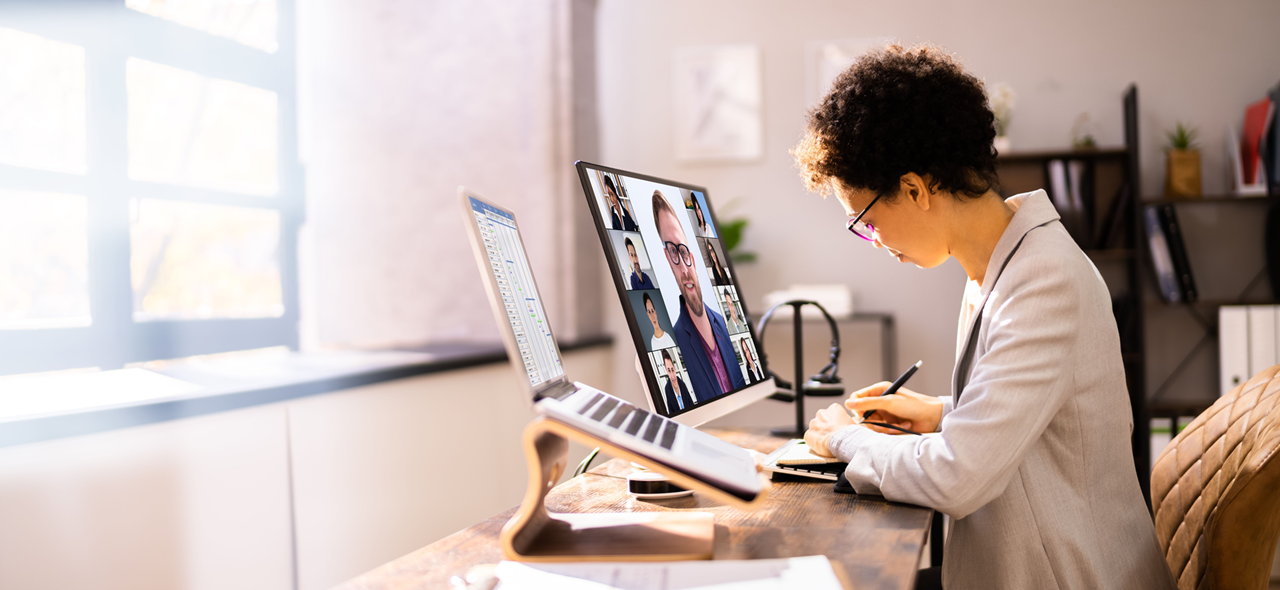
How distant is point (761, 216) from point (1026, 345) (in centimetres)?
251

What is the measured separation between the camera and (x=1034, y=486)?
102 centimetres

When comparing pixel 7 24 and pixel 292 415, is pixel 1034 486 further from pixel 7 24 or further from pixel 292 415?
pixel 7 24

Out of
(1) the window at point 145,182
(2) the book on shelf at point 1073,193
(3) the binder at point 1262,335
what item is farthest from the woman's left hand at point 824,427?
(3) the binder at point 1262,335

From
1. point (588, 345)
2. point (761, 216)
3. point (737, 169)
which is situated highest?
point (737, 169)

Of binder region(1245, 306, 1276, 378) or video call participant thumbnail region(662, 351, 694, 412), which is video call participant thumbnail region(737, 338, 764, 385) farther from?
binder region(1245, 306, 1276, 378)

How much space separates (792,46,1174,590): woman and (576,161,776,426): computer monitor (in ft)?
0.63

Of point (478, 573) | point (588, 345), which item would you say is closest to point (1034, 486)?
point (478, 573)

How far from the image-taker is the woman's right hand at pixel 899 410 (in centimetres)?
127

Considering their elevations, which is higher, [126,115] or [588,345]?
[126,115]

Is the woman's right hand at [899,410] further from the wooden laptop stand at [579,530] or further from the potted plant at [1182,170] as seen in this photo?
the potted plant at [1182,170]

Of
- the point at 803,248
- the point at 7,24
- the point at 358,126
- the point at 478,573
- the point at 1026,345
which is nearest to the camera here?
the point at 478,573

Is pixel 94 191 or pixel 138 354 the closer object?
pixel 94 191

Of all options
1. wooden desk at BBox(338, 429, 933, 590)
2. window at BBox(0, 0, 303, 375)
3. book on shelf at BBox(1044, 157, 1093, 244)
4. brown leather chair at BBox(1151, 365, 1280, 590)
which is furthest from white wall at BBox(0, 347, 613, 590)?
book on shelf at BBox(1044, 157, 1093, 244)

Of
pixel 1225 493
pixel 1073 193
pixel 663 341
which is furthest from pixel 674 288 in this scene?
pixel 1073 193
